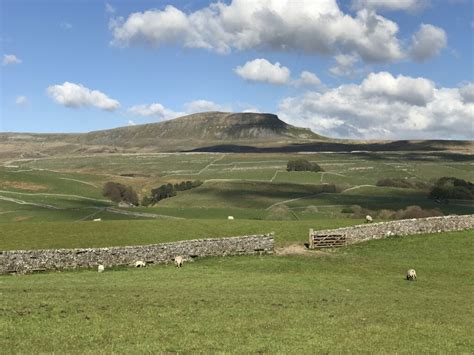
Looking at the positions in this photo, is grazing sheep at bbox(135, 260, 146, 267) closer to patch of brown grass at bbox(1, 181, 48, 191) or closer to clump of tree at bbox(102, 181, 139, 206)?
clump of tree at bbox(102, 181, 139, 206)

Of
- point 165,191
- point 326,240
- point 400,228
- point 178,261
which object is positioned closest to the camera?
point 178,261

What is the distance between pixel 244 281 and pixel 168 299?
8444 millimetres

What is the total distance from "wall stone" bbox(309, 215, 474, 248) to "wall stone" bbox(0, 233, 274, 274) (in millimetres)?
6591

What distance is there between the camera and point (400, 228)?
5241cm

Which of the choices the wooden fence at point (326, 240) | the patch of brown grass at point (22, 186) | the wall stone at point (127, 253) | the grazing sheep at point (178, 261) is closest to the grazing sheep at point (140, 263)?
the wall stone at point (127, 253)

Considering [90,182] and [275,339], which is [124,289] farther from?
[90,182]

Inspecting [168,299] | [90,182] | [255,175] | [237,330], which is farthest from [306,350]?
[255,175]

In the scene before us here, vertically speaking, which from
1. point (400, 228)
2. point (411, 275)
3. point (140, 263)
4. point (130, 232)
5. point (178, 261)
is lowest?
point (140, 263)

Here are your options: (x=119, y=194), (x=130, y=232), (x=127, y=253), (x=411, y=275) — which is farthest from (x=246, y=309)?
(x=119, y=194)

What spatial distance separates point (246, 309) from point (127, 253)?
20.4 meters

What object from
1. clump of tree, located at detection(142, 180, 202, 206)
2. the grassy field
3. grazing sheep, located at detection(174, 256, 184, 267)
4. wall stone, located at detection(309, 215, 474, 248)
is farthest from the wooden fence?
clump of tree, located at detection(142, 180, 202, 206)

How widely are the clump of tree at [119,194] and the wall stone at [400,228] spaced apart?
93624 mm

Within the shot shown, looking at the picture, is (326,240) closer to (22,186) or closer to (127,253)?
(127,253)

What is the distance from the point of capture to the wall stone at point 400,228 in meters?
49.8
